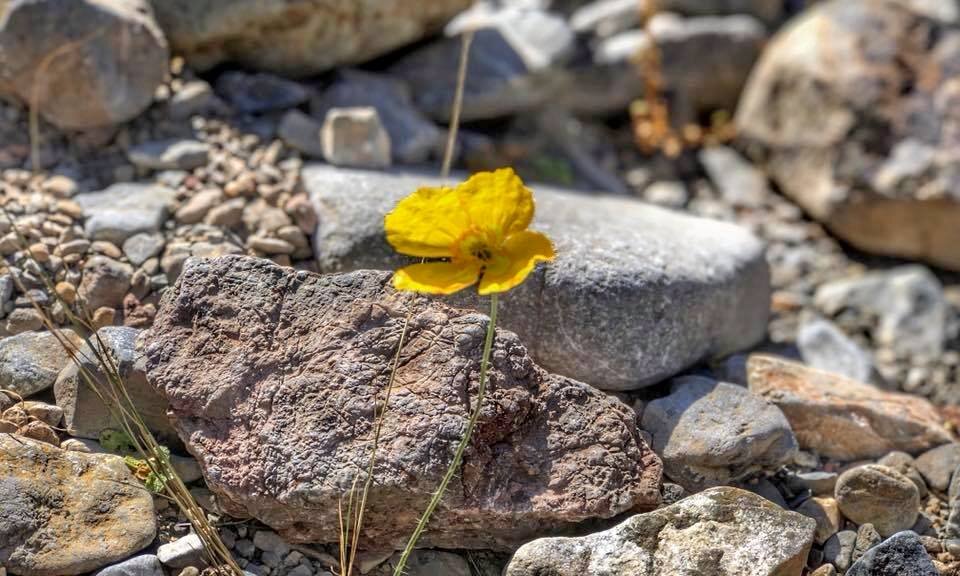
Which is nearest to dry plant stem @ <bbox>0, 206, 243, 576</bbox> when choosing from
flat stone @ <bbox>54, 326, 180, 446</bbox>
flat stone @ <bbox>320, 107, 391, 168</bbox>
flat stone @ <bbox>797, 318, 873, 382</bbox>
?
flat stone @ <bbox>54, 326, 180, 446</bbox>

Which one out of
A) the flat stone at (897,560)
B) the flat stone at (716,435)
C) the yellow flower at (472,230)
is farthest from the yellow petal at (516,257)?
the flat stone at (897,560)

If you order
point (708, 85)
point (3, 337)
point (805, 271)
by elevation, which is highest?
point (3, 337)

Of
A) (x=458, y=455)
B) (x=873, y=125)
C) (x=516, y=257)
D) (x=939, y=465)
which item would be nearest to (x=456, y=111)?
(x=516, y=257)

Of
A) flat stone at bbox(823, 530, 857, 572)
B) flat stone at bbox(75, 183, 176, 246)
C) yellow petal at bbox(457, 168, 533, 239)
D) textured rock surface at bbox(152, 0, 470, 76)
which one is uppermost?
yellow petal at bbox(457, 168, 533, 239)

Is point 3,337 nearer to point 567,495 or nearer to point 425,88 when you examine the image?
point 567,495

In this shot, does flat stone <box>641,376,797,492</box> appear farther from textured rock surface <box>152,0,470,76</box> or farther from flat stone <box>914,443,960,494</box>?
textured rock surface <box>152,0,470,76</box>

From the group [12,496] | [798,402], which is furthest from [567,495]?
[12,496]
